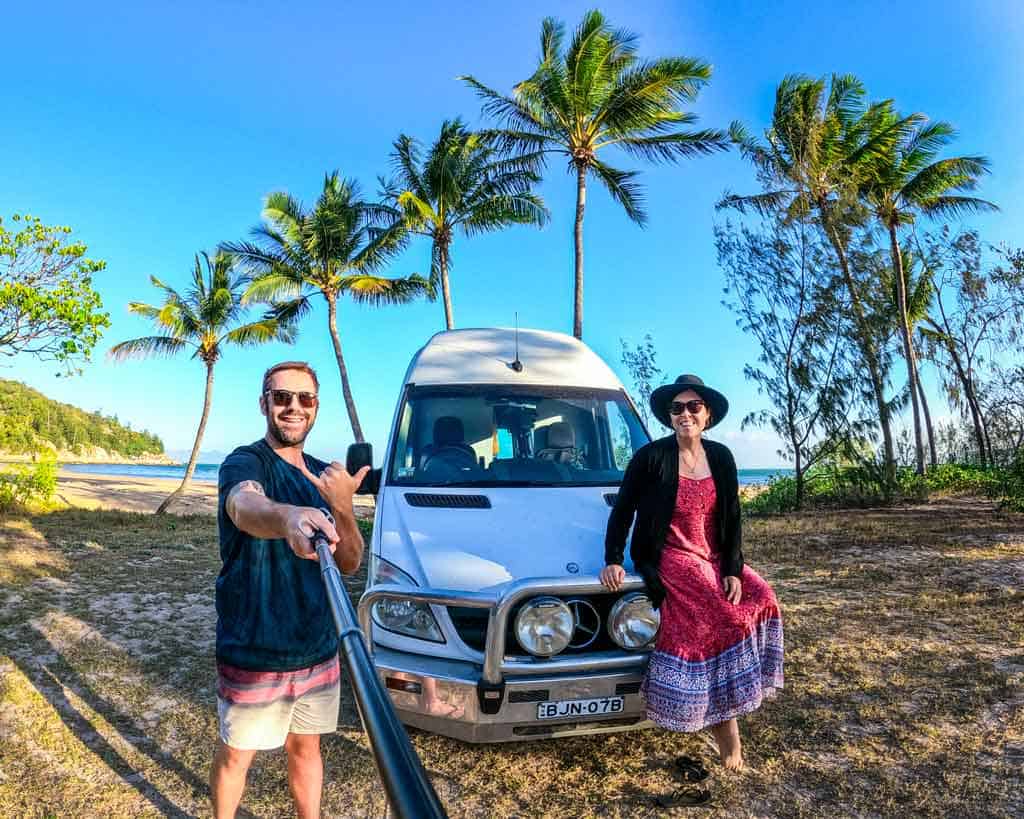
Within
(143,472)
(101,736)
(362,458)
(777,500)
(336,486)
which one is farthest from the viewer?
(143,472)

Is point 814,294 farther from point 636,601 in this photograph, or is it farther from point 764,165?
point 636,601

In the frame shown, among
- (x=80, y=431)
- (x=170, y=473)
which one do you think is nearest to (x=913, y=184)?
(x=170, y=473)

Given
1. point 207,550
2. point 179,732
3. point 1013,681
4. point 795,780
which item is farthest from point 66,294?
point 1013,681

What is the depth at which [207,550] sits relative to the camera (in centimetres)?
1072

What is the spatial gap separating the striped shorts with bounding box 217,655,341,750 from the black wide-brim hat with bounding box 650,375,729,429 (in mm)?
2265

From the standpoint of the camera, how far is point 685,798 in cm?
320

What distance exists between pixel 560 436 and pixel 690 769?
2.33 m

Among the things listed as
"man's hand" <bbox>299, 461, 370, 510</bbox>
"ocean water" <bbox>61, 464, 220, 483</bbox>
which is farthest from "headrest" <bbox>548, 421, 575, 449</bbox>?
"ocean water" <bbox>61, 464, 220, 483</bbox>

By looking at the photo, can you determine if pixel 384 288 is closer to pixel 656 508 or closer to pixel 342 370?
pixel 342 370

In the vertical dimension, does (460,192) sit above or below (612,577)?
above

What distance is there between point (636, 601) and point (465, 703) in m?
0.94

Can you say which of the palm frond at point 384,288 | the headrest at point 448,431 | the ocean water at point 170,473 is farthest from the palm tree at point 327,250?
the ocean water at point 170,473

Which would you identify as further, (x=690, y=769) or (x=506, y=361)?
(x=506, y=361)

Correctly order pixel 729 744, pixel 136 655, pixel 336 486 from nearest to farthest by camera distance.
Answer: pixel 336 486 → pixel 729 744 → pixel 136 655
